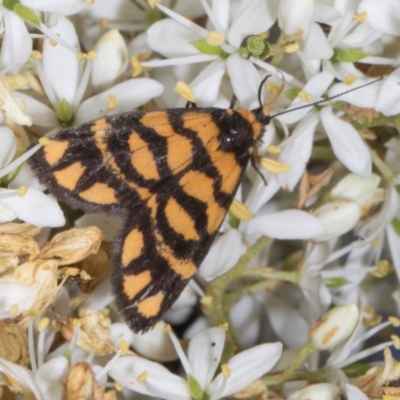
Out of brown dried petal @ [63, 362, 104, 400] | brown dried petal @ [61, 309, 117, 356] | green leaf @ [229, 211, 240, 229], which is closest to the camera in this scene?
brown dried petal @ [63, 362, 104, 400]

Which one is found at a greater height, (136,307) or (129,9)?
(129,9)

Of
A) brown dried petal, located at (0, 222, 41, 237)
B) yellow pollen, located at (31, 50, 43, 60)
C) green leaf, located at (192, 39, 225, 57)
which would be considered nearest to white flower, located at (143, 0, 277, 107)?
green leaf, located at (192, 39, 225, 57)

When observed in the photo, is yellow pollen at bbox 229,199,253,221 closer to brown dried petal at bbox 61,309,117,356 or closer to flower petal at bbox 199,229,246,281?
flower petal at bbox 199,229,246,281

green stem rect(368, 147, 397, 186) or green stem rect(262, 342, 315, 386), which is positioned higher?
green stem rect(368, 147, 397, 186)

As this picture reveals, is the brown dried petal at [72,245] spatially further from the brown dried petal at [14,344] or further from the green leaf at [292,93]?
the green leaf at [292,93]

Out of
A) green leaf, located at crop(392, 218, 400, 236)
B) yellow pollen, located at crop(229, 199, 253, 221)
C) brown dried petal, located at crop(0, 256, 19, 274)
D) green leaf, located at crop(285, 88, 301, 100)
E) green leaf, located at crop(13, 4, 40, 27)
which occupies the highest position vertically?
green leaf, located at crop(13, 4, 40, 27)

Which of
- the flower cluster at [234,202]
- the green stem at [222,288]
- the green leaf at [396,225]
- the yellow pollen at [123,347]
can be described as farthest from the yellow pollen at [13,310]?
the green leaf at [396,225]

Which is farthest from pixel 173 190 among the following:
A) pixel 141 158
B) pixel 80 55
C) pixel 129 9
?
pixel 129 9

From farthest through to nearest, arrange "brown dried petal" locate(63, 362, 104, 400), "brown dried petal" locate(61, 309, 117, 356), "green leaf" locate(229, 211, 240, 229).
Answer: "green leaf" locate(229, 211, 240, 229) → "brown dried petal" locate(61, 309, 117, 356) → "brown dried petal" locate(63, 362, 104, 400)

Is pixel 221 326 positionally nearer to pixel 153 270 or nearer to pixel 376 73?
pixel 153 270
